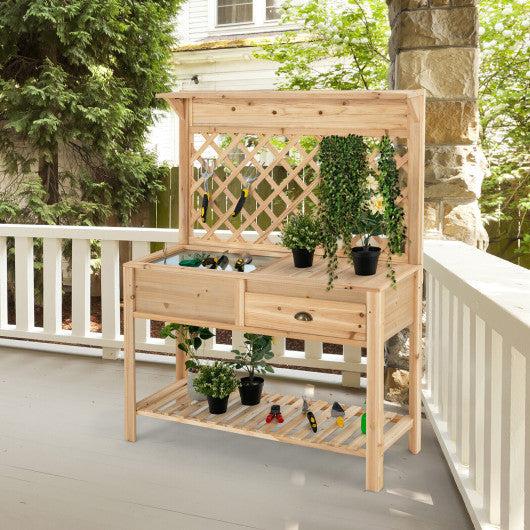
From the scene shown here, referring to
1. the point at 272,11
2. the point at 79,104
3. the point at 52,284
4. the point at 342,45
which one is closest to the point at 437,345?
the point at 52,284

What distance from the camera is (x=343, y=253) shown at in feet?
8.05

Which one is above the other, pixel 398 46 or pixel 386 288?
pixel 398 46

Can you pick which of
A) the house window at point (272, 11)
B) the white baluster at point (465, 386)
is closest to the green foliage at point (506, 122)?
the house window at point (272, 11)

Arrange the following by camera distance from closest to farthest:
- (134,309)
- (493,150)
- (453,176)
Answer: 1. (134,309)
2. (453,176)
3. (493,150)

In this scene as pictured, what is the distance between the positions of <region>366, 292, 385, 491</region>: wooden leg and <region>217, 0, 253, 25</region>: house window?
6209mm

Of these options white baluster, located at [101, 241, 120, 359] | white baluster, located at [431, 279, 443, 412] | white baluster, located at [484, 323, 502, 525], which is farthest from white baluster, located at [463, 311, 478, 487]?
white baluster, located at [101, 241, 120, 359]

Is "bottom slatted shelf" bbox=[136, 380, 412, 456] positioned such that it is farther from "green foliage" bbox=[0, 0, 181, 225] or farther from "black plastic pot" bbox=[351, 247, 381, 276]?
"green foliage" bbox=[0, 0, 181, 225]

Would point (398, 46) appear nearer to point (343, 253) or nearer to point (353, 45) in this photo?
point (343, 253)

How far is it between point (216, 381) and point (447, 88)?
4.74 ft

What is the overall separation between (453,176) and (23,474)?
1914 mm

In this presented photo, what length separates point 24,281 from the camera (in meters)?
3.67

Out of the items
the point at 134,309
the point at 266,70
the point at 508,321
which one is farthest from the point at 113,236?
the point at 266,70

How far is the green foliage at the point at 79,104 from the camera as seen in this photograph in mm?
5504

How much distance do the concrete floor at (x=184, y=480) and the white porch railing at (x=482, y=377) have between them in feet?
0.59
